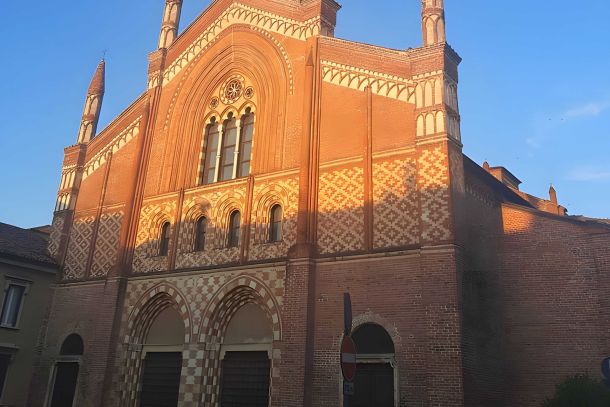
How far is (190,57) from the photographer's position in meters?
21.5

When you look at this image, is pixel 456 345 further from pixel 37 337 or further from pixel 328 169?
pixel 37 337

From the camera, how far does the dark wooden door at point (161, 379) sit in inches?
675

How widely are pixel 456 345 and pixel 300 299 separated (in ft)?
14.3

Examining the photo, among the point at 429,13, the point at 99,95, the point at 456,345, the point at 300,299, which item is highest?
the point at 99,95

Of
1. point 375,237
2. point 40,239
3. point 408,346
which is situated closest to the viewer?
point 408,346

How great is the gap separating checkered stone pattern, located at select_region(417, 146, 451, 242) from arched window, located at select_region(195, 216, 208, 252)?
26.0 ft

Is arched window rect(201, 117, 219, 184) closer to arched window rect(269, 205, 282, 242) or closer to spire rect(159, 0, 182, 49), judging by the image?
arched window rect(269, 205, 282, 242)

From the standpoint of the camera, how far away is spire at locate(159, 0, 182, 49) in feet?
74.9

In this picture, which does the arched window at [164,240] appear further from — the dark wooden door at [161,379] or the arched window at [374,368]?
the arched window at [374,368]

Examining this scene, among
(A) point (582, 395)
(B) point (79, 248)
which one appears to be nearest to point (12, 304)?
(B) point (79, 248)

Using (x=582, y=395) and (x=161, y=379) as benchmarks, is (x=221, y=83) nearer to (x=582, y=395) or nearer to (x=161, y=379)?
(x=161, y=379)

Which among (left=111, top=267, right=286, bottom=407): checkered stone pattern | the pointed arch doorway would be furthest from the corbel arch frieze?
the pointed arch doorway

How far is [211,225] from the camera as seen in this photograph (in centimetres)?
1819

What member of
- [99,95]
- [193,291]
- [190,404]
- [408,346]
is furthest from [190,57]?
[408,346]
